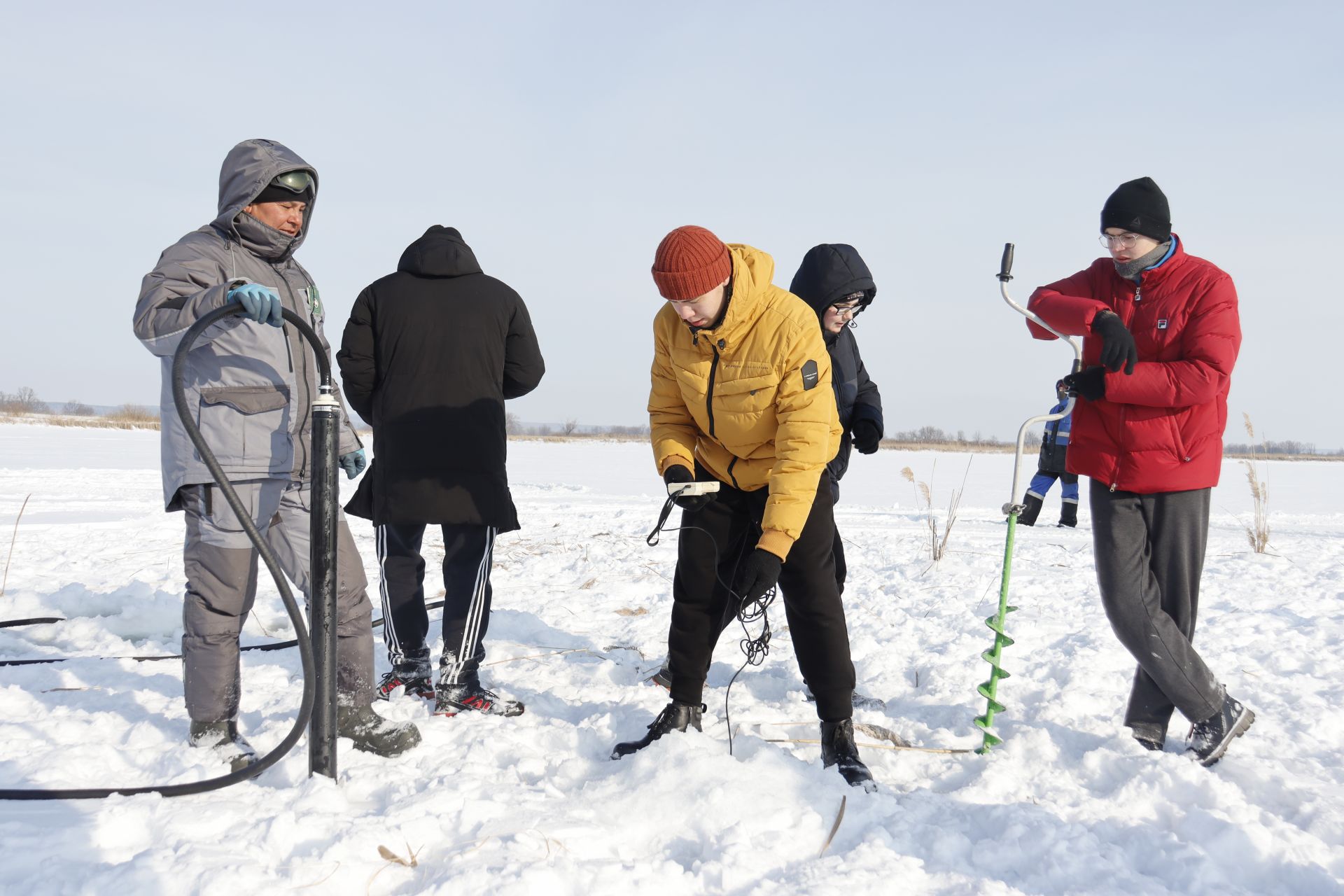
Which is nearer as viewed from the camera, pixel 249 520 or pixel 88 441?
pixel 249 520

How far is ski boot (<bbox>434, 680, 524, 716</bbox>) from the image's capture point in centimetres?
306

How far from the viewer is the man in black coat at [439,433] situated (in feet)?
10.1

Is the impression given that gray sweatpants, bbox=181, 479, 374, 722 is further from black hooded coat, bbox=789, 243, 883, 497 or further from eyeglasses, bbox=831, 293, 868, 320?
eyeglasses, bbox=831, 293, 868, 320

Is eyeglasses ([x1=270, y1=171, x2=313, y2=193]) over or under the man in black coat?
over

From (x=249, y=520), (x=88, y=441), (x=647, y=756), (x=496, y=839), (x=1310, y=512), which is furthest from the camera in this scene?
(x=88, y=441)

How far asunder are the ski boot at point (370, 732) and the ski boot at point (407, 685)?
0.60 metres

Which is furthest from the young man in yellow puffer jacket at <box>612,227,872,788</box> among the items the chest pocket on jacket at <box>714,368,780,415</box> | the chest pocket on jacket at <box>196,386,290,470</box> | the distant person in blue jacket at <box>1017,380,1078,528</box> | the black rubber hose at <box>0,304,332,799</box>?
the chest pocket on jacket at <box>196,386,290,470</box>

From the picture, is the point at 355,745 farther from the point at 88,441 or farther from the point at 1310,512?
the point at 88,441

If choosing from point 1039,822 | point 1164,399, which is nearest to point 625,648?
point 1039,822

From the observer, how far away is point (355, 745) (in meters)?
2.59

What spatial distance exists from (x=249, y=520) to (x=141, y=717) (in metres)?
1.31

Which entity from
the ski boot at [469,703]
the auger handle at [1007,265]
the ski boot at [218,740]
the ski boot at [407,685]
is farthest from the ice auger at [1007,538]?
the ski boot at [218,740]

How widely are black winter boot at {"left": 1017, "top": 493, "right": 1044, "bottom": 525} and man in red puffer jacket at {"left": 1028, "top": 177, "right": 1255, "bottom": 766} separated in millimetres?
189

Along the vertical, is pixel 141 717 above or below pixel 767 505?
below
